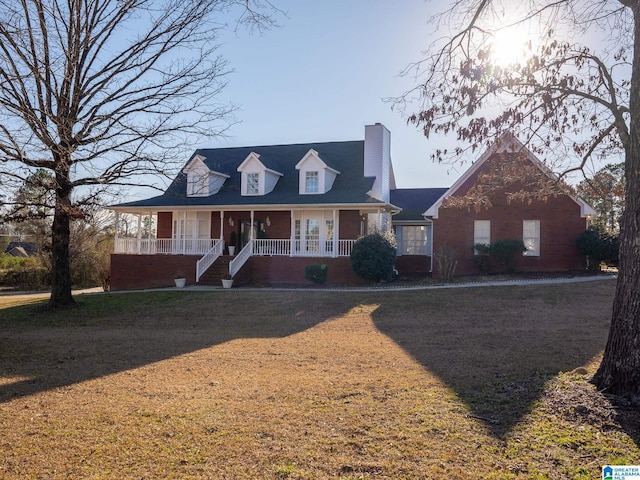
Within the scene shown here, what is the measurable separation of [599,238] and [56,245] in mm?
20400

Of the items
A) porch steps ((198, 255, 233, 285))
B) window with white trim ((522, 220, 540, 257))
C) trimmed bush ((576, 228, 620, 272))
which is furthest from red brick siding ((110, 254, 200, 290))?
trimmed bush ((576, 228, 620, 272))

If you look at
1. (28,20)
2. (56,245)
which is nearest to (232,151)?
(56,245)

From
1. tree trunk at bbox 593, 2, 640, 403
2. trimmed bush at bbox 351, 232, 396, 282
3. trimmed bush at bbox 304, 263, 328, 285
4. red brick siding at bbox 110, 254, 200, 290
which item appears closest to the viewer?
tree trunk at bbox 593, 2, 640, 403

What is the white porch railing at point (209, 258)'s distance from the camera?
906 inches

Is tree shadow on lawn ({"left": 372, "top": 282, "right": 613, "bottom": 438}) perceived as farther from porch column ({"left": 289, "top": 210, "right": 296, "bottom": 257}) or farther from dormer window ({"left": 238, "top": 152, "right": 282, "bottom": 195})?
dormer window ({"left": 238, "top": 152, "right": 282, "bottom": 195})

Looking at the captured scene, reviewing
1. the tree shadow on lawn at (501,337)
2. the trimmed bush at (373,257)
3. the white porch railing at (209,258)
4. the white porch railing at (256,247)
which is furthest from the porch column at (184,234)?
the tree shadow on lawn at (501,337)

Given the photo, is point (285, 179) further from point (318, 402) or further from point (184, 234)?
point (318, 402)

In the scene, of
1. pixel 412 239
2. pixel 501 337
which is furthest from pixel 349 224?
pixel 501 337

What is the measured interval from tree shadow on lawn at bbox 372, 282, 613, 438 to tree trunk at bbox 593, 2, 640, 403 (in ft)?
2.97

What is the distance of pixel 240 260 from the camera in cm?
2325

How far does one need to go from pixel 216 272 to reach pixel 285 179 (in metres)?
6.97

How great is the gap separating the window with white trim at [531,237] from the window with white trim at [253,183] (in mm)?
13039

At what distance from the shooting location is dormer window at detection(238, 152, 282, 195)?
85.5ft
